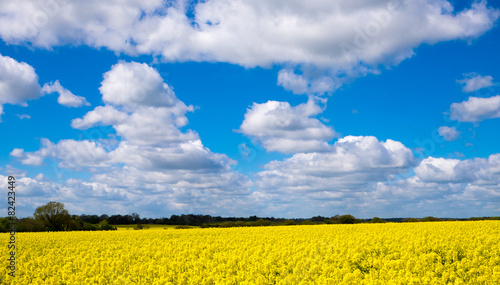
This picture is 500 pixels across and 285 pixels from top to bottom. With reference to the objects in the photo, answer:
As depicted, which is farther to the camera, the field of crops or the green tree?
the green tree

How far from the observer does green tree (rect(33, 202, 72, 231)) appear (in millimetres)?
63281

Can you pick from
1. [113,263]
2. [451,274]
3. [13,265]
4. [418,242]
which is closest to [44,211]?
[13,265]

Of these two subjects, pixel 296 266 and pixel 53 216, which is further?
pixel 53 216

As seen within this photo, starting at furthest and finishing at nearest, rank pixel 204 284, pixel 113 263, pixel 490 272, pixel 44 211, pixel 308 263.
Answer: pixel 44 211
pixel 113 263
pixel 308 263
pixel 490 272
pixel 204 284

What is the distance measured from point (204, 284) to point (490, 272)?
1111 cm

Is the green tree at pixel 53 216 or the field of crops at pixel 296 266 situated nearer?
the field of crops at pixel 296 266

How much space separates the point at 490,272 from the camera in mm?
14648

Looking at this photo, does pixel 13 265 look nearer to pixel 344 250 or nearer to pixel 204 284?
pixel 204 284

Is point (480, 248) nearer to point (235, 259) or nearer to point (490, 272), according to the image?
point (490, 272)

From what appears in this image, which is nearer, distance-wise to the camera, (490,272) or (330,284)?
(330,284)

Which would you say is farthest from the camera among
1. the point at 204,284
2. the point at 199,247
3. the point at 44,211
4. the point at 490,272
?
the point at 44,211

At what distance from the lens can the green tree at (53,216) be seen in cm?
6328

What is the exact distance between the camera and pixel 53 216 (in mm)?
64938

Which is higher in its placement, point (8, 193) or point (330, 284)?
point (8, 193)
